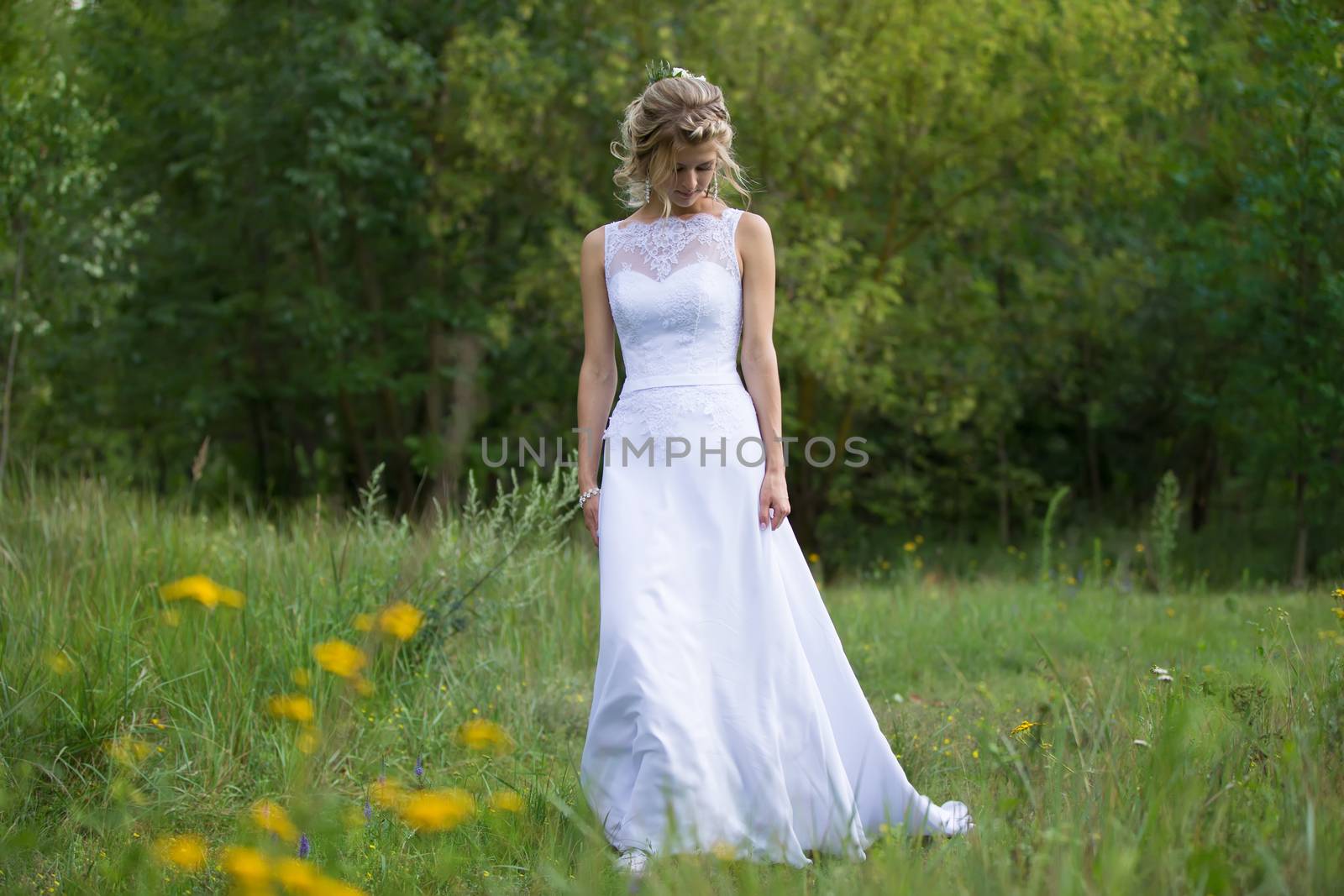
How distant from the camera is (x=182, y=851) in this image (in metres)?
2.35

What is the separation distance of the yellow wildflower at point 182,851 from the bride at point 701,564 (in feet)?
3.38

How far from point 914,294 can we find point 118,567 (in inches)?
419

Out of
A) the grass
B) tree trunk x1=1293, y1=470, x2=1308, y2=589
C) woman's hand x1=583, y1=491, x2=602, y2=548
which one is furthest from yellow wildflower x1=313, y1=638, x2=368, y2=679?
tree trunk x1=1293, y1=470, x2=1308, y2=589

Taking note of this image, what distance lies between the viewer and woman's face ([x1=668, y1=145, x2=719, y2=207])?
3.62 m

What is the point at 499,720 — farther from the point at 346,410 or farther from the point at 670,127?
the point at 346,410

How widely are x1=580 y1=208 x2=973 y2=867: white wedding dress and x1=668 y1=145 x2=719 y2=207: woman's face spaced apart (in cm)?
9

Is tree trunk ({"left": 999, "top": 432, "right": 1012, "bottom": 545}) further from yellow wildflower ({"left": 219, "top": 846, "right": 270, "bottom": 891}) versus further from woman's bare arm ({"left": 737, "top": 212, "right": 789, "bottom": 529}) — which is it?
yellow wildflower ({"left": 219, "top": 846, "right": 270, "bottom": 891})

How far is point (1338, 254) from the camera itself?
10.1 m

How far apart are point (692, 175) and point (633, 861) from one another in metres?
1.98

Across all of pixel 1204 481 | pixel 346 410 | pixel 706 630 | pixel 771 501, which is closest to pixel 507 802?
pixel 706 630

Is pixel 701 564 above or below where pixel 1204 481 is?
above

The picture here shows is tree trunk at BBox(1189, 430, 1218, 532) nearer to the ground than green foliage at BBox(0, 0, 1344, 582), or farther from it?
nearer to the ground

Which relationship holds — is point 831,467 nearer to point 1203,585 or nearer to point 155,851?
point 1203,585

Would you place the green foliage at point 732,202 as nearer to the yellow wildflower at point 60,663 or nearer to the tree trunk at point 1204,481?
the tree trunk at point 1204,481
